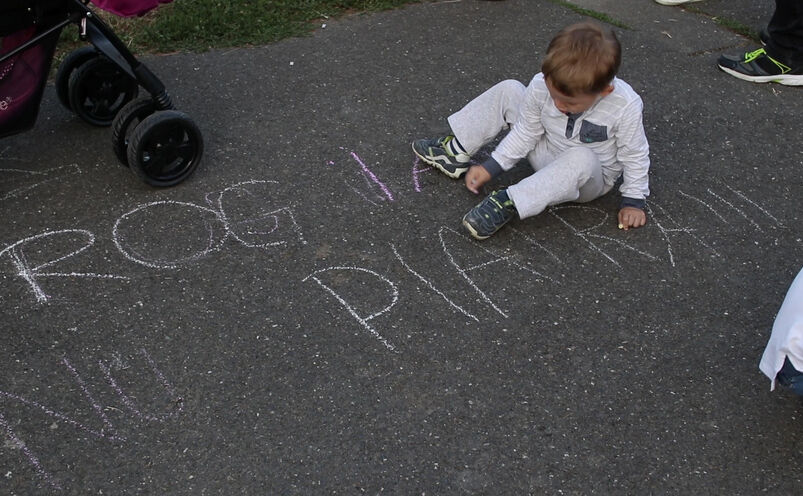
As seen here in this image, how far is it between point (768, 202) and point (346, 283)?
180cm

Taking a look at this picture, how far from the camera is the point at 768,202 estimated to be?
3.32m

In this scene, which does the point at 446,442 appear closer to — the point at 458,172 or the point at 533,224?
the point at 533,224

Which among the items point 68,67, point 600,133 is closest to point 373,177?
point 600,133

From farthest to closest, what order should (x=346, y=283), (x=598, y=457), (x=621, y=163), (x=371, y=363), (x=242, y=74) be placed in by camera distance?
1. (x=242, y=74)
2. (x=621, y=163)
3. (x=346, y=283)
4. (x=371, y=363)
5. (x=598, y=457)

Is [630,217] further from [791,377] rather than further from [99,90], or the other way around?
[99,90]

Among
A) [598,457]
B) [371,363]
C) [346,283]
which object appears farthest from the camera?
[346,283]

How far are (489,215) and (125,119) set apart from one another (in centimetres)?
142

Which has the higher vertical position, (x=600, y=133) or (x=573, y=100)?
(x=573, y=100)

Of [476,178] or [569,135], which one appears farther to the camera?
[476,178]

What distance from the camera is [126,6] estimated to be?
9.61 feet

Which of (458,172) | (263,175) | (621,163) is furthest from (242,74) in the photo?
(621,163)

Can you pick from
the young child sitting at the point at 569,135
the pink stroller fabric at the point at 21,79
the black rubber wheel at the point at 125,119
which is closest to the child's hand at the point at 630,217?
the young child sitting at the point at 569,135

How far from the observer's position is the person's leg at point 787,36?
13.4 ft

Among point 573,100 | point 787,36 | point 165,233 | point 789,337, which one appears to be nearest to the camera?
point 789,337
